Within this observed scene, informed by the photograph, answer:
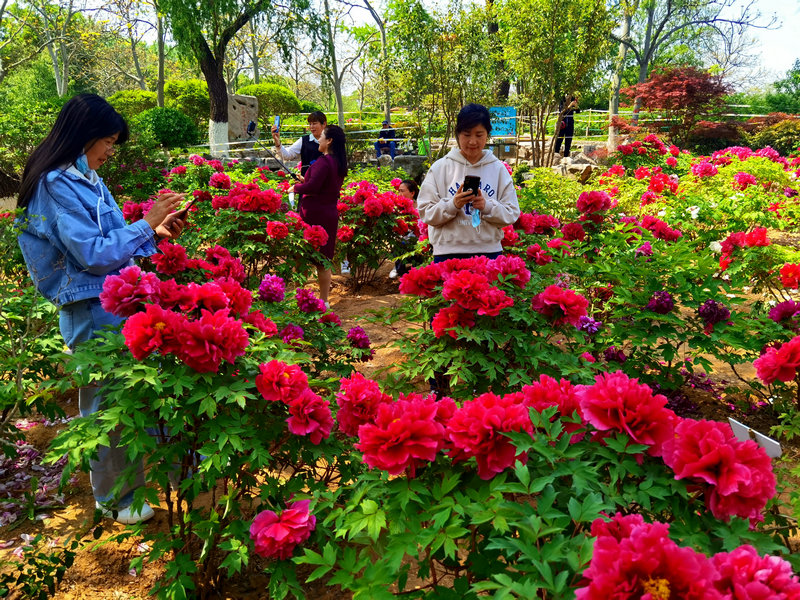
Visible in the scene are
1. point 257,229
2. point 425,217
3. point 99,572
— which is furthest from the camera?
point 257,229

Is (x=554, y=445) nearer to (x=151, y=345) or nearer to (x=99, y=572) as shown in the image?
(x=151, y=345)

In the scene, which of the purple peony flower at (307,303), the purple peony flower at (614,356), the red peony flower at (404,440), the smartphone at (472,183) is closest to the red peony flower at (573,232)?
the purple peony flower at (614,356)

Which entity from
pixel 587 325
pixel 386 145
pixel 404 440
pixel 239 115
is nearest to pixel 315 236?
pixel 587 325

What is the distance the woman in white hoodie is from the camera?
124 inches

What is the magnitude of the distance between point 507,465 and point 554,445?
160mm

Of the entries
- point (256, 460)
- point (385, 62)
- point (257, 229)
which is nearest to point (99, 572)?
point (256, 460)

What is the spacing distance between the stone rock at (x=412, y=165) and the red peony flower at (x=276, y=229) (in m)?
9.77

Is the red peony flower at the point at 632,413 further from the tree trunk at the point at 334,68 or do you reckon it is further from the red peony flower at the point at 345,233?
the tree trunk at the point at 334,68

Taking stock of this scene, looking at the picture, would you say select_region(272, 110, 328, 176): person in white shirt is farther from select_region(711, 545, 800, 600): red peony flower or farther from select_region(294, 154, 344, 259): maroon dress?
select_region(711, 545, 800, 600): red peony flower

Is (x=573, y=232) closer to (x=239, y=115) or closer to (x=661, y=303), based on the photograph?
(x=661, y=303)

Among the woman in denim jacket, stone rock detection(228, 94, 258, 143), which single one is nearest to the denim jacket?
the woman in denim jacket

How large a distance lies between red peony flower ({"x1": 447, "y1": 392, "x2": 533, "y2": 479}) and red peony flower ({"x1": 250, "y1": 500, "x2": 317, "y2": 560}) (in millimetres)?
601

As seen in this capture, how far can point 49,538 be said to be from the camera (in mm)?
2461

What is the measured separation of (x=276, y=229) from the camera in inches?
167
